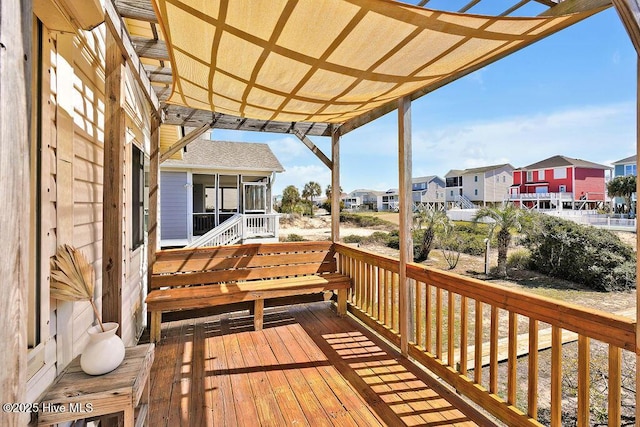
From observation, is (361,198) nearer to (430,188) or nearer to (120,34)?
(430,188)

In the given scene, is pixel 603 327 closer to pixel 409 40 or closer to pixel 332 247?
pixel 409 40

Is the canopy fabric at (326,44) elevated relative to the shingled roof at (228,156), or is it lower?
lower

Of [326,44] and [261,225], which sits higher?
[326,44]

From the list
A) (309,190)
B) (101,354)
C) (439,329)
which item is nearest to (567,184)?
(309,190)

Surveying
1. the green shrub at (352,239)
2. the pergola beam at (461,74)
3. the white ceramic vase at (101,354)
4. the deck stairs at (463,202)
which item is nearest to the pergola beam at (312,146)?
the pergola beam at (461,74)

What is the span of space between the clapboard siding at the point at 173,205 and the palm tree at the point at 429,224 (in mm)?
8984

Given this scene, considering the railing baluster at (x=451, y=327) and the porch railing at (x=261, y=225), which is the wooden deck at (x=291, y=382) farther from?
the porch railing at (x=261, y=225)

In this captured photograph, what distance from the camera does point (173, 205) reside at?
9844mm

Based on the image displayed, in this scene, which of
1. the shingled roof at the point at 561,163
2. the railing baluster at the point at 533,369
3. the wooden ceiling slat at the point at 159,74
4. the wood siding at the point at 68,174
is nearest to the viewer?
the wood siding at the point at 68,174

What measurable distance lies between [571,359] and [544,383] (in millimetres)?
1151

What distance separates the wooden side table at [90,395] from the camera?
130 centimetres

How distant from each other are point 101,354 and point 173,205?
9.08 m

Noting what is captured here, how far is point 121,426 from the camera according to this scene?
151cm

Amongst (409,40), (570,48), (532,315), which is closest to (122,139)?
(409,40)
